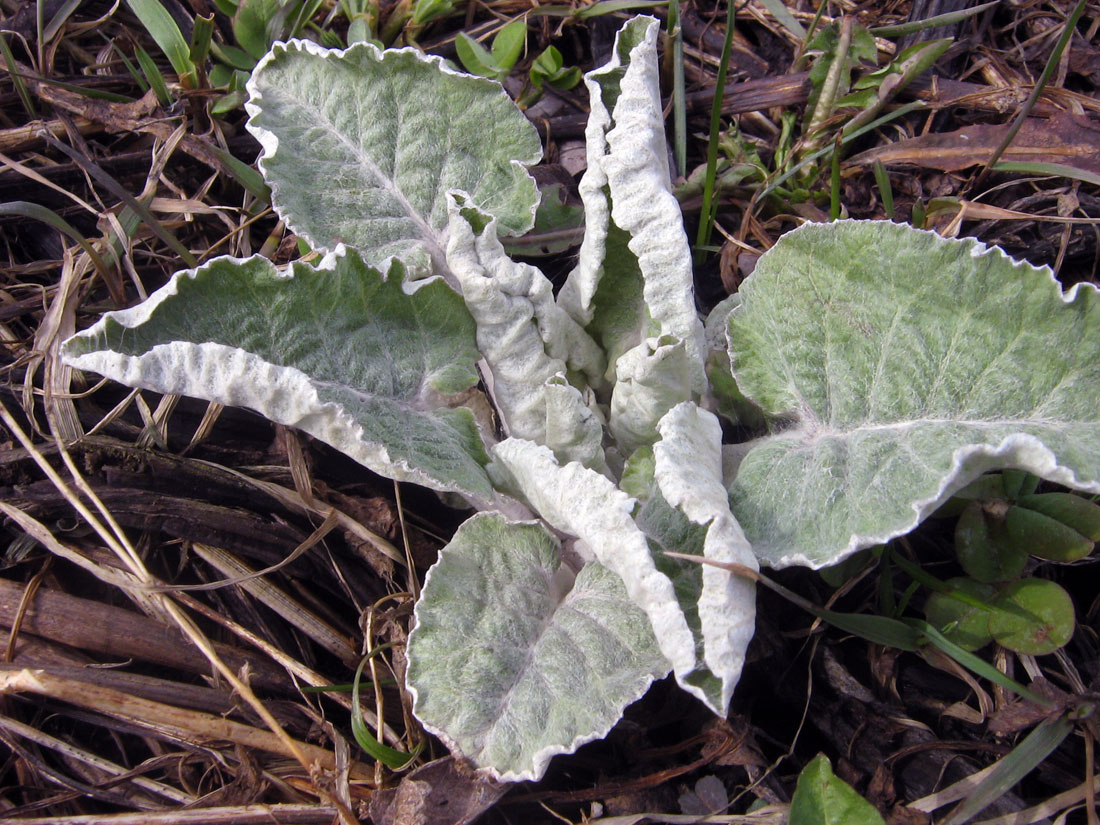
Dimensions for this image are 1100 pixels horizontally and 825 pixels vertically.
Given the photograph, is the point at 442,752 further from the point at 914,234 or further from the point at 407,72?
the point at 407,72

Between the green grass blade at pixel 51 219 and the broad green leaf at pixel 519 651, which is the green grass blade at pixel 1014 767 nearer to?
the broad green leaf at pixel 519 651

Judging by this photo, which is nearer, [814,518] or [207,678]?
[814,518]

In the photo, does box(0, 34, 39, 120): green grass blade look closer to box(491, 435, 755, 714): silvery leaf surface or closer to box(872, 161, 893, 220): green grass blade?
box(491, 435, 755, 714): silvery leaf surface

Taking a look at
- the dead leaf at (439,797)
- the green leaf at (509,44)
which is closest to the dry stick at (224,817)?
the dead leaf at (439,797)

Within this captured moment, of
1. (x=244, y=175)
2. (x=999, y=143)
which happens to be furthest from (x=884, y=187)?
(x=244, y=175)

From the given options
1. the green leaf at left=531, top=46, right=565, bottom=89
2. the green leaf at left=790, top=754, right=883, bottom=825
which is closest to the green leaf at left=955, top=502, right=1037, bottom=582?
the green leaf at left=790, top=754, right=883, bottom=825

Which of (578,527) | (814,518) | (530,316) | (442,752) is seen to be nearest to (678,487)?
(578,527)
